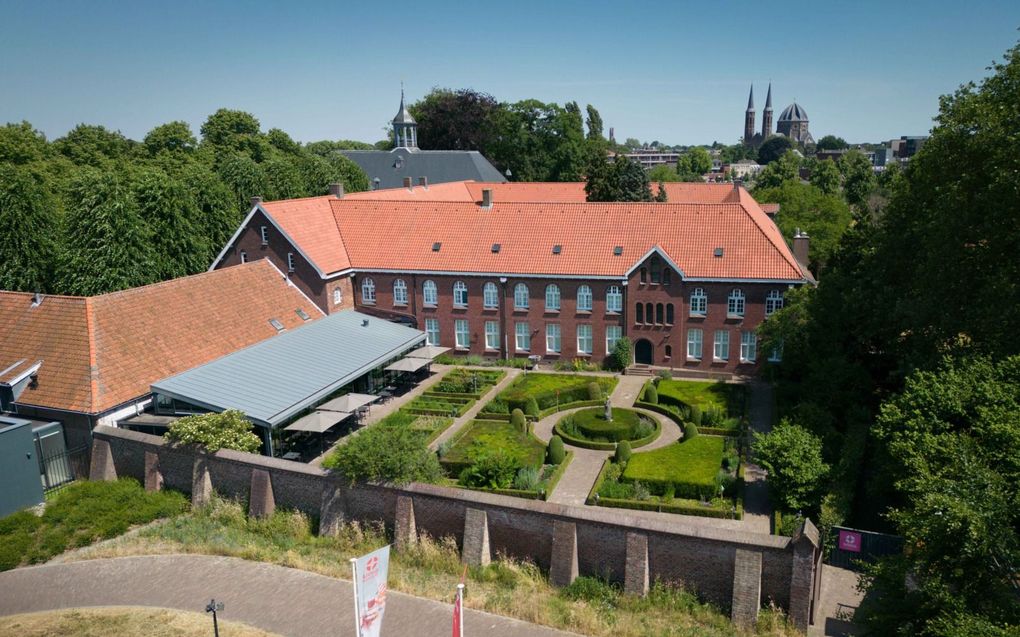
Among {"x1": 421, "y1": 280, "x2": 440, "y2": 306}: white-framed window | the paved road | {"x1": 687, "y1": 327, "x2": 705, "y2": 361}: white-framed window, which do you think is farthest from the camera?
{"x1": 421, "y1": 280, "x2": 440, "y2": 306}: white-framed window

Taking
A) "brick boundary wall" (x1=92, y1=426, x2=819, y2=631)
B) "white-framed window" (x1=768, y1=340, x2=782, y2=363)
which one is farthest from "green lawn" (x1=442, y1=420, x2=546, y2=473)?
"white-framed window" (x1=768, y1=340, x2=782, y2=363)

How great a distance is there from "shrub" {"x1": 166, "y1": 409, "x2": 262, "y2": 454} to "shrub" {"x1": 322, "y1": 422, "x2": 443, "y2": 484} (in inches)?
187

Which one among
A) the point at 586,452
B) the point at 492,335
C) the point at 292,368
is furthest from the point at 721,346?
the point at 292,368

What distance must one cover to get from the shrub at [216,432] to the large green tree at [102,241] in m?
17.8

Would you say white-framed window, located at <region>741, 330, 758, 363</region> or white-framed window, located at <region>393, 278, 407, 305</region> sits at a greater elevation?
white-framed window, located at <region>393, 278, 407, 305</region>

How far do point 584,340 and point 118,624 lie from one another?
30012 mm

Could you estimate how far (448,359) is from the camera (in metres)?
46.2

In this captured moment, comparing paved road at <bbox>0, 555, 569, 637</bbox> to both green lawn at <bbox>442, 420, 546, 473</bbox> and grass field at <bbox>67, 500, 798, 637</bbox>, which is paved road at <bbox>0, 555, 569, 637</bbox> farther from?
green lawn at <bbox>442, 420, 546, 473</bbox>

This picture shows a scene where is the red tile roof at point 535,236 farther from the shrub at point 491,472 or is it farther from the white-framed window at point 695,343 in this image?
the shrub at point 491,472

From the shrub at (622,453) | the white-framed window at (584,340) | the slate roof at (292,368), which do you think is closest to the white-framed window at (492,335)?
the slate roof at (292,368)

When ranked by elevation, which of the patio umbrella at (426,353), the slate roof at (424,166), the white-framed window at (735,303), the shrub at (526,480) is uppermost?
the slate roof at (424,166)

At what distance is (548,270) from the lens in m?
44.1

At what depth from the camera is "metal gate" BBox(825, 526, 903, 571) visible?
73.3 ft

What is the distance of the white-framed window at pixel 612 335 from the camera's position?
43875mm
